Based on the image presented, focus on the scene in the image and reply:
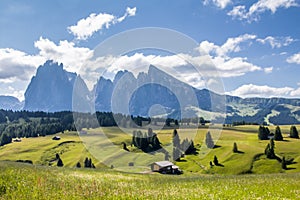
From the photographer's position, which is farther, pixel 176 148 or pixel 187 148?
pixel 176 148

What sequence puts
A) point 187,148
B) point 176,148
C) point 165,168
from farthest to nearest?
1. point 176,148
2. point 187,148
3. point 165,168

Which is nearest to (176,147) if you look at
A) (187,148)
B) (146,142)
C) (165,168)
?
(187,148)

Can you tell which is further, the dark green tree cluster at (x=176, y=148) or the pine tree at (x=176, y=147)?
the pine tree at (x=176, y=147)

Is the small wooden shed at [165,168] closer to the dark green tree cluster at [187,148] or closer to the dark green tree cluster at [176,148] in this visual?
the dark green tree cluster at [176,148]

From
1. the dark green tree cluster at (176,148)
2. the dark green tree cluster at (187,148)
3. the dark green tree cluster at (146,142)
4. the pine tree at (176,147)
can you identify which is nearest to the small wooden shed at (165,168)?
the dark green tree cluster at (176,148)

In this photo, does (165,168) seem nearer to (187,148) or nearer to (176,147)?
(187,148)

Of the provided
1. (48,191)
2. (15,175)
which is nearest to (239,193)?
(48,191)

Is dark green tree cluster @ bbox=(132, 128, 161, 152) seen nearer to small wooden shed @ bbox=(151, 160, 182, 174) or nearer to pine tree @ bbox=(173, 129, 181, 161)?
pine tree @ bbox=(173, 129, 181, 161)

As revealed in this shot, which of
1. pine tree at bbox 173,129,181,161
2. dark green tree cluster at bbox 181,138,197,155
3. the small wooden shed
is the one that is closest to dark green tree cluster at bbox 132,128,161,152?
pine tree at bbox 173,129,181,161

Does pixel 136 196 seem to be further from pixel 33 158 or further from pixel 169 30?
pixel 33 158

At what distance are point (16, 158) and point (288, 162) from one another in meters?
158

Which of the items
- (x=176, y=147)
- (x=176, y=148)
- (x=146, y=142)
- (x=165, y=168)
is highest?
(x=146, y=142)

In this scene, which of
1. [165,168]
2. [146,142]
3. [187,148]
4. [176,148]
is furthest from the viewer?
[176,148]

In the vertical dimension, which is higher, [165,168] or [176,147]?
[176,147]
